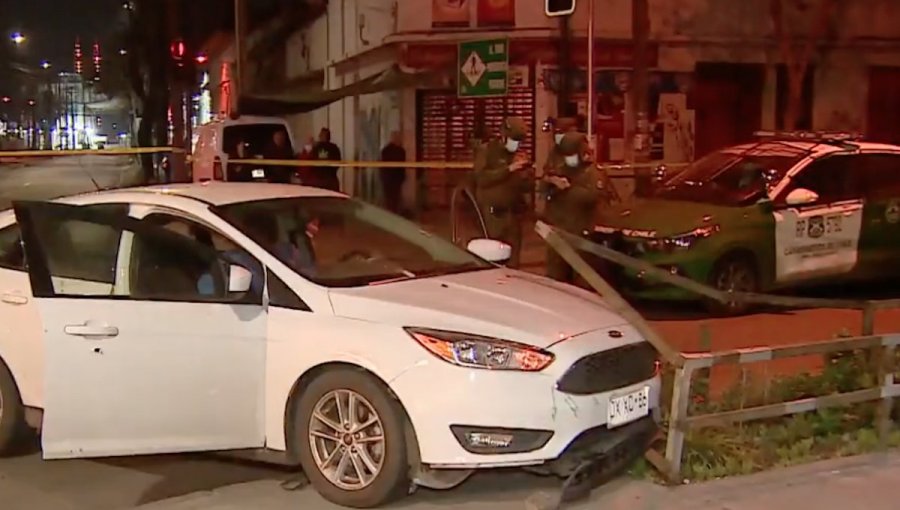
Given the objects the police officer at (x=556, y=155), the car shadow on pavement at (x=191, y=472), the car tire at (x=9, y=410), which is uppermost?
the police officer at (x=556, y=155)

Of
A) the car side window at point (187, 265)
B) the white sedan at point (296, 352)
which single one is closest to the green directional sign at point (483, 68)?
the white sedan at point (296, 352)

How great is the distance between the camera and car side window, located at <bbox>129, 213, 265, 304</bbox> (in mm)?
5906

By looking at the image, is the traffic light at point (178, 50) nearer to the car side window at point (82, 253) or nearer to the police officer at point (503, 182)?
the police officer at point (503, 182)

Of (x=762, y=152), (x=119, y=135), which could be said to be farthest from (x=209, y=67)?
(x=762, y=152)

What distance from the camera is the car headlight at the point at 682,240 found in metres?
11.0

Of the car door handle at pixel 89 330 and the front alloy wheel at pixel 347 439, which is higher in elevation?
the car door handle at pixel 89 330

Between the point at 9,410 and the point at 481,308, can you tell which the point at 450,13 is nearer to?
the point at 9,410

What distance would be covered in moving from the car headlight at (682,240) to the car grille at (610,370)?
5218mm

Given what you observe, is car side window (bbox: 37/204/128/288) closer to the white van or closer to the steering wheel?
the steering wheel

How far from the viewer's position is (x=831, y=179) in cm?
1197

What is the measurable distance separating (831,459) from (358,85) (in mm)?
20981

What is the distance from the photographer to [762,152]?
1227 cm

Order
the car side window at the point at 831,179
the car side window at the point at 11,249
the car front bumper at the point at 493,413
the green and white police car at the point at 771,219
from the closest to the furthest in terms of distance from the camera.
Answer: the car front bumper at the point at 493,413 < the car side window at the point at 11,249 < the green and white police car at the point at 771,219 < the car side window at the point at 831,179

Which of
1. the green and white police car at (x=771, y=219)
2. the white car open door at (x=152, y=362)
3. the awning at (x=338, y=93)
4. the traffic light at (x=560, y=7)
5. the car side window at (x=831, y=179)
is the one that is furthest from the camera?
the awning at (x=338, y=93)
